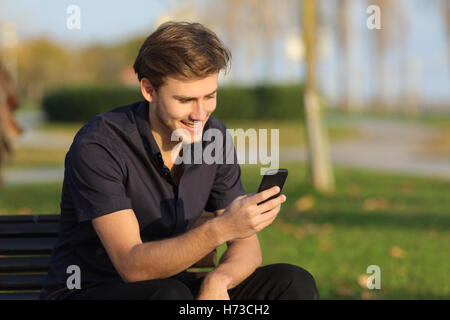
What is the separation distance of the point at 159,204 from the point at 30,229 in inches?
30.9

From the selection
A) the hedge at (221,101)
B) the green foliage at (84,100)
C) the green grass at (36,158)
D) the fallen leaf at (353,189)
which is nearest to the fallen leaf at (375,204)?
the fallen leaf at (353,189)

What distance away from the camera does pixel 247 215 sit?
7.65 feet

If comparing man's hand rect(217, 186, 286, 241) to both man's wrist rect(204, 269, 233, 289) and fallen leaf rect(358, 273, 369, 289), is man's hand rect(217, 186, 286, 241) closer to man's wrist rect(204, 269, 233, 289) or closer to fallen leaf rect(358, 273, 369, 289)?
man's wrist rect(204, 269, 233, 289)

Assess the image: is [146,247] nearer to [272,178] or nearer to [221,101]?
[272,178]

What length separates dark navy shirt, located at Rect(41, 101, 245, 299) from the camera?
249 centimetres

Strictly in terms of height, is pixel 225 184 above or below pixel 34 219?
above

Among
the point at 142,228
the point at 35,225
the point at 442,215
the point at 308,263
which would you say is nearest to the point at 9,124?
the point at 308,263

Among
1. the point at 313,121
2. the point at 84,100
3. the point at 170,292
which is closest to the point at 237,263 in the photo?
the point at 170,292

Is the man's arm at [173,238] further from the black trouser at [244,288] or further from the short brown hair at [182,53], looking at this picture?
the short brown hair at [182,53]

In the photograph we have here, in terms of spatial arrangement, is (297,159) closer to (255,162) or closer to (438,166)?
(255,162)

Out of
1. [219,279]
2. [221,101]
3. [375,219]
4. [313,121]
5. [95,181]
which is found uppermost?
[95,181]

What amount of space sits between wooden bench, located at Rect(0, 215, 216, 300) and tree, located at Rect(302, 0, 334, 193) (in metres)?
7.29

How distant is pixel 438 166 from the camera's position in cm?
1464

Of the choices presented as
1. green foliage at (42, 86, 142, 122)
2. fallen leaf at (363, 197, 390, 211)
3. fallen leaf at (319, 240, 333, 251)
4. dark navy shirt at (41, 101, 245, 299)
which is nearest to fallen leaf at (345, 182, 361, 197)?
fallen leaf at (363, 197, 390, 211)
